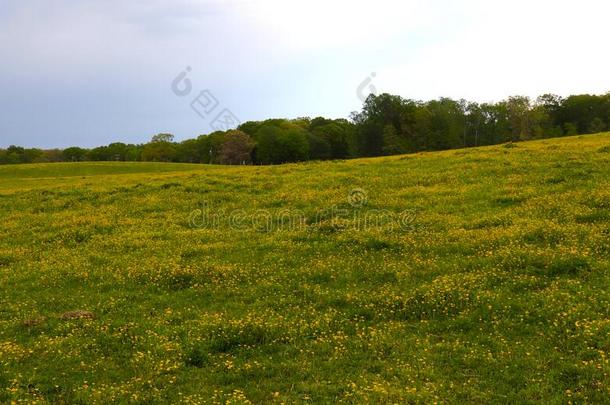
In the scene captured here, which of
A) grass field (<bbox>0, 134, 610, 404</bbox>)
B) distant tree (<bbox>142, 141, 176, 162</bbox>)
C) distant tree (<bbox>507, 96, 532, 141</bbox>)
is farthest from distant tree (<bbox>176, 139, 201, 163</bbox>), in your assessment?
grass field (<bbox>0, 134, 610, 404</bbox>)

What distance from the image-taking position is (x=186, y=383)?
952 cm

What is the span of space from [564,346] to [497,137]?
126666 millimetres

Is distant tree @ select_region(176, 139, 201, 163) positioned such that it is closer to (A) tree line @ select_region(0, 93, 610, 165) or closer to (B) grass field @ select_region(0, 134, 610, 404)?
(A) tree line @ select_region(0, 93, 610, 165)

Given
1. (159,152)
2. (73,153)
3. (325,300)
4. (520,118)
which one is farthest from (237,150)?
(325,300)

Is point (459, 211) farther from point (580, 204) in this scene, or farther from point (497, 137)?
point (497, 137)

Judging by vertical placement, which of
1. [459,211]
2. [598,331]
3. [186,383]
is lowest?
[186,383]

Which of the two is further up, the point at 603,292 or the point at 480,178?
the point at 480,178

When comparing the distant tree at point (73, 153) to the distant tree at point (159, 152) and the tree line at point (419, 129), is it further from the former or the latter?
the tree line at point (419, 129)

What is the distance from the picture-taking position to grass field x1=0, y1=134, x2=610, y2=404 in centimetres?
926

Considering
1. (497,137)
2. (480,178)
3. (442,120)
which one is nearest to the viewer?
(480,178)

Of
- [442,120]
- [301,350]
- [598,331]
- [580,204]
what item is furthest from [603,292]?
[442,120]

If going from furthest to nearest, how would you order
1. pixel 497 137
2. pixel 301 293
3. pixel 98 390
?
pixel 497 137, pixel 301 293, pixel 98 390

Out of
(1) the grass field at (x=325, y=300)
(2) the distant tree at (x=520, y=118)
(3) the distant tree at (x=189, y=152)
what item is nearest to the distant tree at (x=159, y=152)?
(3) the distant tree at (x=189, y=152)

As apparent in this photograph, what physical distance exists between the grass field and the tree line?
3648 inches
